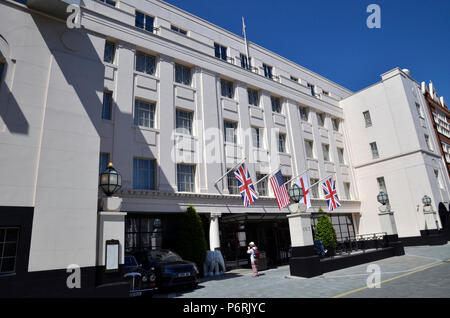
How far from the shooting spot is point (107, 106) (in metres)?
17.0

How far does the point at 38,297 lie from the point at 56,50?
8.13 meters

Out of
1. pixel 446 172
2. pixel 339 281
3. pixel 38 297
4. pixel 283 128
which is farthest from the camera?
pixel 446 172

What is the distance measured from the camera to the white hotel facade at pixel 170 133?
912cm

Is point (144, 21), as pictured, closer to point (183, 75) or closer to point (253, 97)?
point (183, 75)

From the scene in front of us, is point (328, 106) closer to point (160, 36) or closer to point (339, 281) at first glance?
point (160, 36)

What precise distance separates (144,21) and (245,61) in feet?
31.1

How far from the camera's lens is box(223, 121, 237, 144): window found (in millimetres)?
22030

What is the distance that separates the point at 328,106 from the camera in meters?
32.0

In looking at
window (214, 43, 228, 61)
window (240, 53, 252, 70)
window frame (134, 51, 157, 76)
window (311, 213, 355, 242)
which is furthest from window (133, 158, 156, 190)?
window (311, 213, 355, 242)

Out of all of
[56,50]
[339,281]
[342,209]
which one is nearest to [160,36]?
[56,50]

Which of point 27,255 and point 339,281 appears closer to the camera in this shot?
point 27,255

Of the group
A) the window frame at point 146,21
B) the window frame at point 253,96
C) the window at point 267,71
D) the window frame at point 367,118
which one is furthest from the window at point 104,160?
the window frame at point 367,118

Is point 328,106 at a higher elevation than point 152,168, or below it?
higher

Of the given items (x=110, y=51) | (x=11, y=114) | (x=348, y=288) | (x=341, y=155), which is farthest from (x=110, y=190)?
(x=341, y=155)
